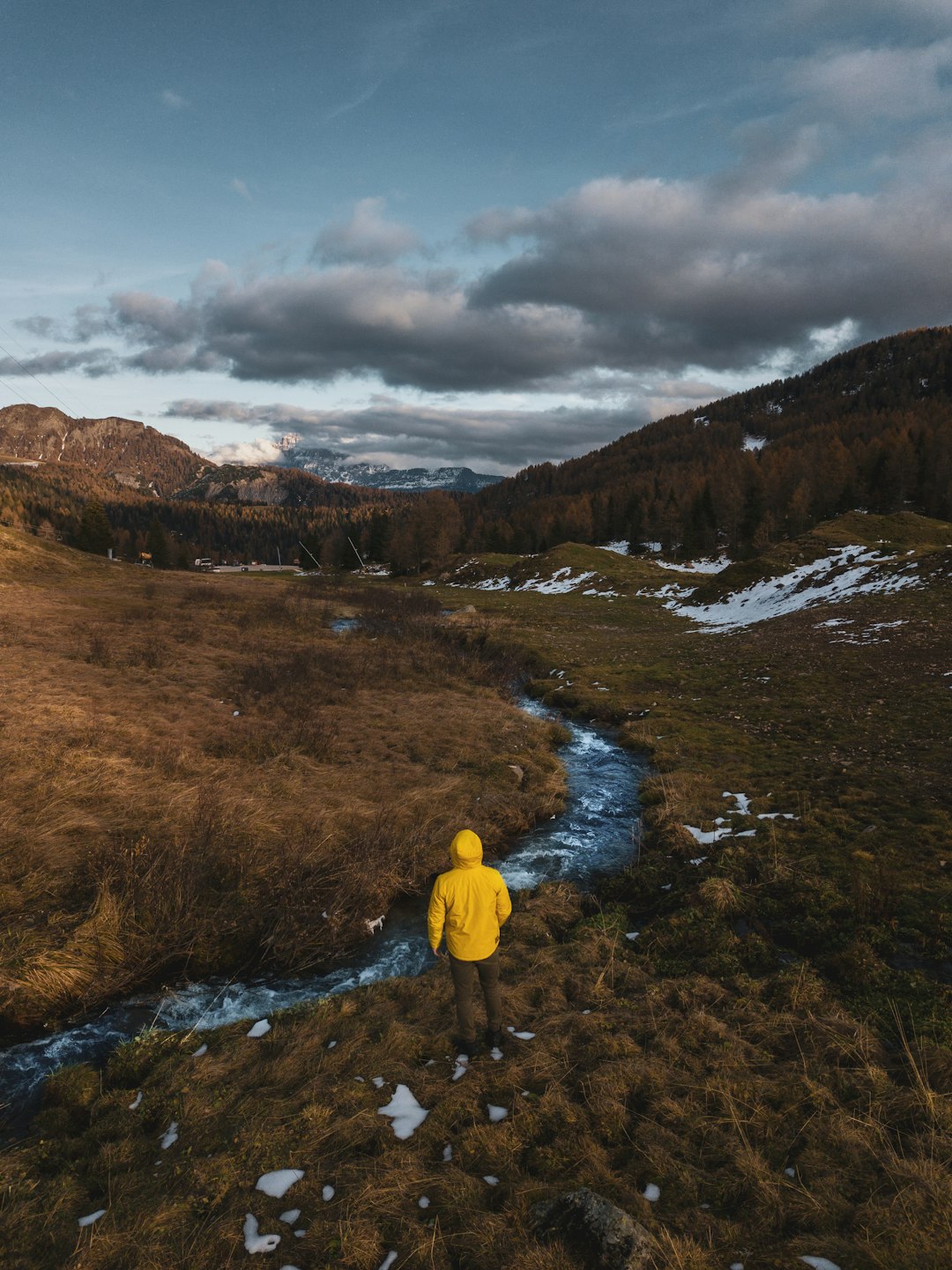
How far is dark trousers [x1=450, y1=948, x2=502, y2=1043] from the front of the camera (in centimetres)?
665

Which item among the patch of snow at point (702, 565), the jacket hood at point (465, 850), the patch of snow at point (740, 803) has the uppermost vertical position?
the patch of snow at point (702, 565)

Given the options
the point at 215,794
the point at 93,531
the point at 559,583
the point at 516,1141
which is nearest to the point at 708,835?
the point at 516,1141

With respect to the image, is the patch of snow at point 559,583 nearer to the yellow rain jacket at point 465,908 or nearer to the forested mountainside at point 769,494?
the forested mountainside at point 769,494

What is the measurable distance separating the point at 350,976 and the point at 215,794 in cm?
543

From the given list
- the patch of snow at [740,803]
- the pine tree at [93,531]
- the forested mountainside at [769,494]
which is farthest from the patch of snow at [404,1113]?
the pine tree at [93,531]

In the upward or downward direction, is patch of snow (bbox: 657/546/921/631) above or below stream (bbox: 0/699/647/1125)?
above

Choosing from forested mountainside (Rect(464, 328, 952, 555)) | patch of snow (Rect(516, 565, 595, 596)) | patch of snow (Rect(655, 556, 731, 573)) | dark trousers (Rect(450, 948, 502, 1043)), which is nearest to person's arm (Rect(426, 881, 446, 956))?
dark trousers (Rect(450, 948, 502, 1043))

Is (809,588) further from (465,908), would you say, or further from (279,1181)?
(279,1181)

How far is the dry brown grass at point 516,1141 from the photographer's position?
4238 mm

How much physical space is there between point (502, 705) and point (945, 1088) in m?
18.1

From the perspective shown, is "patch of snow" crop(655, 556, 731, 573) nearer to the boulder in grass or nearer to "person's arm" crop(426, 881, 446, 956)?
"person's arm" crop(426, 881, 446, 956)

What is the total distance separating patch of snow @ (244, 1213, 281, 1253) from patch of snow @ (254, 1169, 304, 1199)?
0.32m

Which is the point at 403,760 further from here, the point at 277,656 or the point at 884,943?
the point at 277,656

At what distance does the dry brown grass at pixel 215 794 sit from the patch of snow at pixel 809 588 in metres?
21.2
